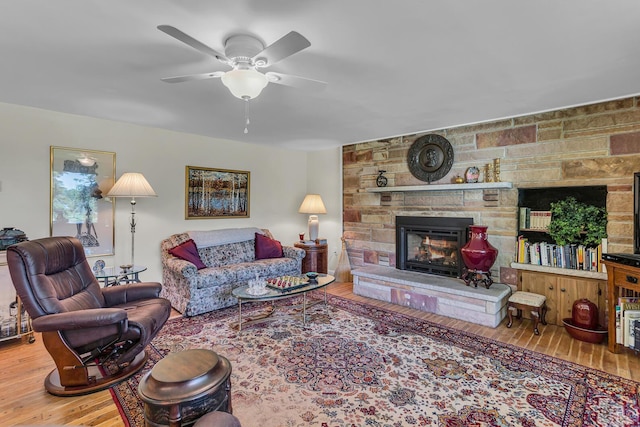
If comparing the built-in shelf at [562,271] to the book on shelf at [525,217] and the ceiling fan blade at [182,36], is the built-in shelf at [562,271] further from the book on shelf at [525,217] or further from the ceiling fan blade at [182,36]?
the ceiling fan blade at [182,36]

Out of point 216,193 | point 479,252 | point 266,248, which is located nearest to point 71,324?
point 266,248

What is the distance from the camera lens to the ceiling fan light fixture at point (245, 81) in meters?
1.95

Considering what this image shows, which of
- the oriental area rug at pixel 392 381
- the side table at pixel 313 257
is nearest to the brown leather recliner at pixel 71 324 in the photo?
the oriental area rug at pixel 392 381

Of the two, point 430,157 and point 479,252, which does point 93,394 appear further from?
point 430,157

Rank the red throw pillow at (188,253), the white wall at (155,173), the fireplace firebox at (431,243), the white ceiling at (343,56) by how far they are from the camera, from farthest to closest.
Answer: the fireplace firebox at (431,243), the red throw pillow at (188,253), the white wall at (155,173), the white ceiling at (343,56)

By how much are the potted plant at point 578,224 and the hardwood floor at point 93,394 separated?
98cm

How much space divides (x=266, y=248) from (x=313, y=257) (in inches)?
33.6

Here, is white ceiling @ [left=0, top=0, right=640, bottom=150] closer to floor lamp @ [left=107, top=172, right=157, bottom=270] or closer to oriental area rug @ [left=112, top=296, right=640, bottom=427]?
floor lamp @ [left=107, top=172, right=157, bottom=270]

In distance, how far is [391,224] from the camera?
16.1 ft

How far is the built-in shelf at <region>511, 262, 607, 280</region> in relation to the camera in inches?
125

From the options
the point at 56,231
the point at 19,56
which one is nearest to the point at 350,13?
the point at 19,56

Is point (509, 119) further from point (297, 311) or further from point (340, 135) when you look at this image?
point (297, 311)

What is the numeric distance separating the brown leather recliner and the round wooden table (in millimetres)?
1034

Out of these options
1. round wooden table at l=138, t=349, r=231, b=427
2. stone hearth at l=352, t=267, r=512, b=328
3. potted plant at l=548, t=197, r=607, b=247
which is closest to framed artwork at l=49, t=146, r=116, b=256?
round wooden table at l=138, t=349, r=231, b=427
